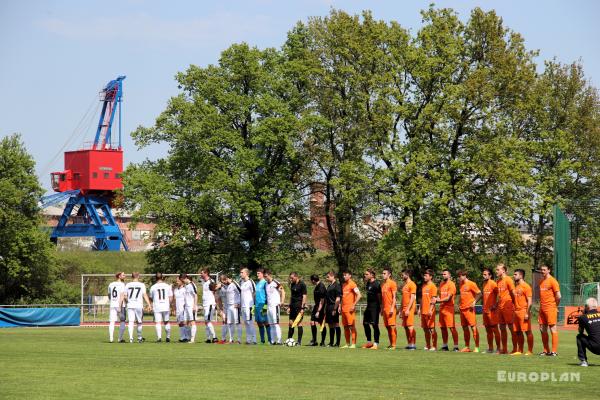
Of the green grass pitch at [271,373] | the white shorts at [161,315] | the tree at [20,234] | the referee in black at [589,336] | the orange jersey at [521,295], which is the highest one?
the tree at [20,234]

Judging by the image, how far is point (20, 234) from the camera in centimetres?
6569

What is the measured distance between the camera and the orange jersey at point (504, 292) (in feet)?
78.2

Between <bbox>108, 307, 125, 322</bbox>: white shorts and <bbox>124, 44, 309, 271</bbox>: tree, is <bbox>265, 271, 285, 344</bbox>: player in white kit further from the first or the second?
<bbox>124, 44, 309, 271</bbox>: tree

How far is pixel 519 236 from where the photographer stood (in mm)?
53969

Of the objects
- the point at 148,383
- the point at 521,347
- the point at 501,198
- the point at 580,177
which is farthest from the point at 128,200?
the point at 148,383

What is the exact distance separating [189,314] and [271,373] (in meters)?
11.6

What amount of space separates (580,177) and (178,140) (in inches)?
895

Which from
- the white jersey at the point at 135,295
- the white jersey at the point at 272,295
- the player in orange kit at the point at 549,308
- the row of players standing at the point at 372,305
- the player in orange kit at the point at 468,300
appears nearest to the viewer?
the player in orange kit at the point at 549,308

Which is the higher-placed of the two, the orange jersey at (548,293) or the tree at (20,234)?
the tree at (20,234)

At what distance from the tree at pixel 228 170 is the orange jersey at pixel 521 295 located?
3432cm

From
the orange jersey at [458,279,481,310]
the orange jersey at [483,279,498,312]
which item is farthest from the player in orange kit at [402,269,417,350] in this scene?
the orange jersey at [483,279,498,312]

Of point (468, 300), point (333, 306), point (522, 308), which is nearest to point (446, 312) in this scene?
point (468, 300)

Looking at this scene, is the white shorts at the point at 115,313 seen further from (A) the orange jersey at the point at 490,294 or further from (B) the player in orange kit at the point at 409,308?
(A) the orange jersey at the point at 490,294

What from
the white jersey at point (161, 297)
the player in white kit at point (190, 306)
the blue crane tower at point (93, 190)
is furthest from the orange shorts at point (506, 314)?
the blue crane tower at point (93, 190)
